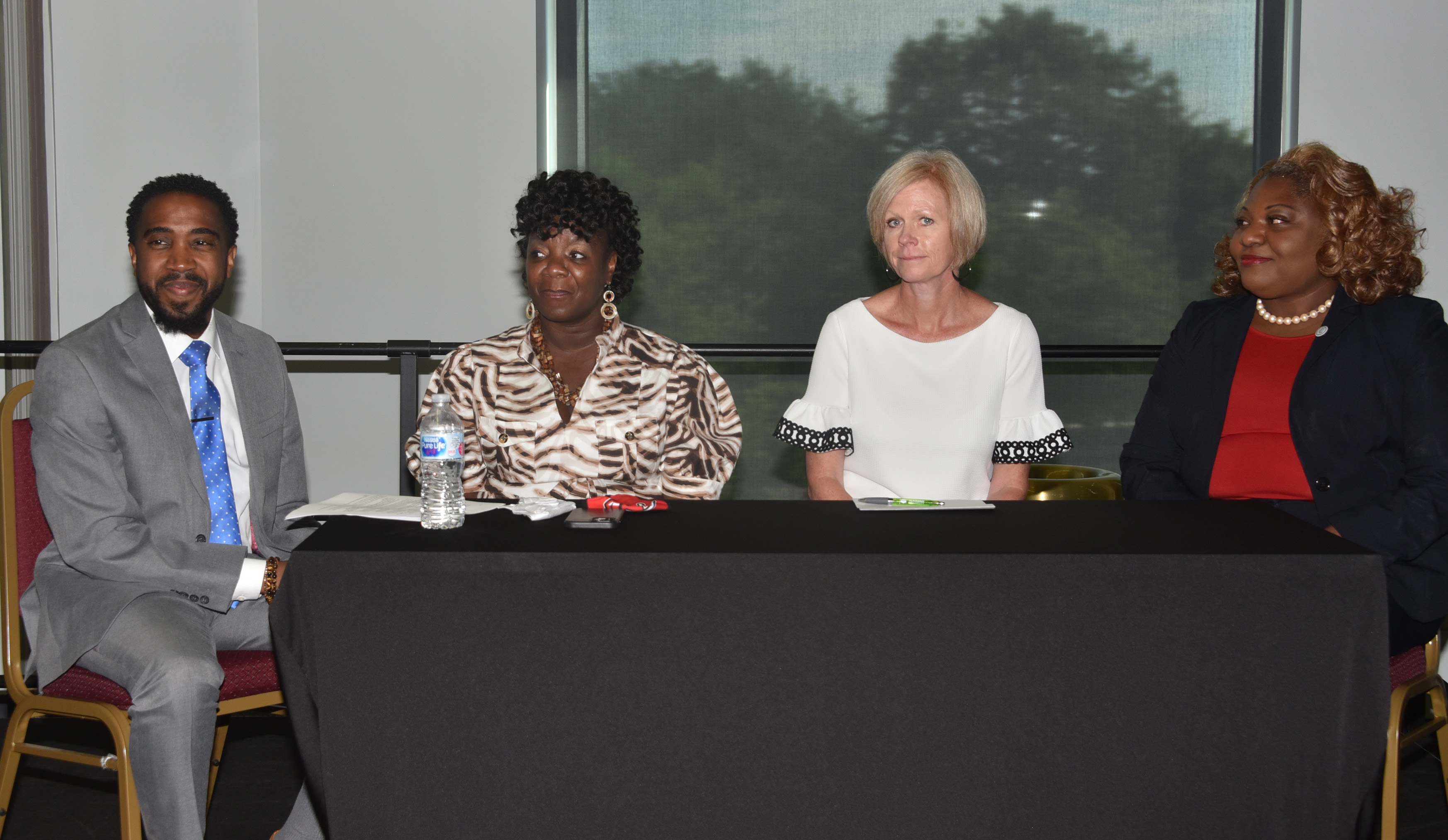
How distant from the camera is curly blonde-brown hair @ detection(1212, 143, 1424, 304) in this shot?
2.15 m

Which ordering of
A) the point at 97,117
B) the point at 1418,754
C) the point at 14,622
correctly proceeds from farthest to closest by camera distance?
the point at 97,117 → the point at 1418,754 → the point at 14,622

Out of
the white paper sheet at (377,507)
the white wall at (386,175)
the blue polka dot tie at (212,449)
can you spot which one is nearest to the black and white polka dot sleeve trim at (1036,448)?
the white paper sheet at (377,507)

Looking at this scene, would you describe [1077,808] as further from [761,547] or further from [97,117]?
[97,117]

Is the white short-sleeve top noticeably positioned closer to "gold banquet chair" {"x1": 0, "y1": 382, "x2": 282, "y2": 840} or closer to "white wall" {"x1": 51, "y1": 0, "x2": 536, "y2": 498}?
"gold banquet chair" {"x1": 0, "y1": 382, "x2": 282, "y2": 840}

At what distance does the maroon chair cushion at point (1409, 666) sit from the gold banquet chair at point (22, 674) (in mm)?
2075

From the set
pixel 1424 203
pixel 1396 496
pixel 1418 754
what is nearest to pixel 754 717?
pixel 1396 496

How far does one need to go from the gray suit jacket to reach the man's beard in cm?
3

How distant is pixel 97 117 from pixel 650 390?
2.17m

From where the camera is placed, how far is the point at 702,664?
4.67 feet

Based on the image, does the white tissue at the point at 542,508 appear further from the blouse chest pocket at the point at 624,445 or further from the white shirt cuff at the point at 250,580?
the white shirt cuff at the point at 250,580

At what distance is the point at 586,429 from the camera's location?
2.30 meters

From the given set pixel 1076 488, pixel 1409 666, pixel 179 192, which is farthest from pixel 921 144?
pixel 179 192

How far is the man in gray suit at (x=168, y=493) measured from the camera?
6.08ft

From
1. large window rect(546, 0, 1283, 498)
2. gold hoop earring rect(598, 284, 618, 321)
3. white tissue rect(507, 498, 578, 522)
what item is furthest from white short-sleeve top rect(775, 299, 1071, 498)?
large window rect(546, 0, 1283, 498)
